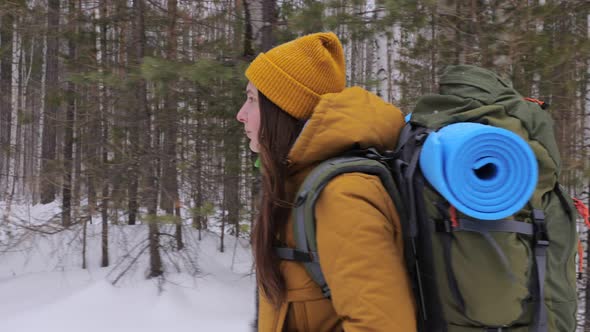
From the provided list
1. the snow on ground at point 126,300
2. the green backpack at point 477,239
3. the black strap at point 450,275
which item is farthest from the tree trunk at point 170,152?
the black strap at point 450,275

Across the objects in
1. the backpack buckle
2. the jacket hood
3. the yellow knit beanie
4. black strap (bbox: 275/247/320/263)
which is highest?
the yellow knit beanie

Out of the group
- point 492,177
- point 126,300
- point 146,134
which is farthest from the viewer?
point 126,300

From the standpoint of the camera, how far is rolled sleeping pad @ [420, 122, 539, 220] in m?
0.99

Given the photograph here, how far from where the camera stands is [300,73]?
1428 millimetres

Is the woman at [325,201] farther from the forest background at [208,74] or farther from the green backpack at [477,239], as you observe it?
the forest background at [208,74]

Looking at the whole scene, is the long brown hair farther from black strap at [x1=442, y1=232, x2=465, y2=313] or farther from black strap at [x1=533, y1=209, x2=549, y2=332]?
black strap at [x1=533, y1=209, x2=549, y2=332]

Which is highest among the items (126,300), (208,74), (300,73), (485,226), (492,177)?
(208,74)

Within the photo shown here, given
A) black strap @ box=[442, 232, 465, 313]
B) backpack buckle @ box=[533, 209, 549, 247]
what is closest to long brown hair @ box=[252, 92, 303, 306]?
black strap @ box=[442, 232, 465, 313]

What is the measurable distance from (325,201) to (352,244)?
117 mm

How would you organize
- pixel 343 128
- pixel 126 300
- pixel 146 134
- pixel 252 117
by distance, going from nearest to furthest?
1. pixel 343 128
2. pixel 252 117
3. pixel 146 134
4. pixel 126 300

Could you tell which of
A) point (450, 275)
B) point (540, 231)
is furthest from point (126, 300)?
point (540, 231)

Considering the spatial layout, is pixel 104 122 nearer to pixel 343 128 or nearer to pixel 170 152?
pixel 170 152

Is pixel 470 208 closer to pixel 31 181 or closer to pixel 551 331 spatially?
pixel 551 331

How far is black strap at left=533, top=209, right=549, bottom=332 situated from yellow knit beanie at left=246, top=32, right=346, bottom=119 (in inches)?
26.8
